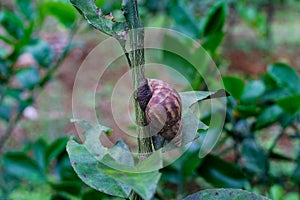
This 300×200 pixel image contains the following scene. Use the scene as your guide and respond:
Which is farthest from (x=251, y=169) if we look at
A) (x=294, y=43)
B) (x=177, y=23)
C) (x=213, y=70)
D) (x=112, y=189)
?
(x=294, y=43)

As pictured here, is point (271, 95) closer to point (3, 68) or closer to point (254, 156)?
point (254, 156)

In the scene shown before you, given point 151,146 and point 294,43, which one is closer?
point 151,146

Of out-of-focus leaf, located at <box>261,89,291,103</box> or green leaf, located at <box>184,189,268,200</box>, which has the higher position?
green leaf, located at <box>184,189,268,200</box>

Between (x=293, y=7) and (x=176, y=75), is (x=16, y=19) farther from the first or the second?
(x=293, y=7)

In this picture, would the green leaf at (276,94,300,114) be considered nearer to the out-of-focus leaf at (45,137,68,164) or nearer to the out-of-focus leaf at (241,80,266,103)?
the out-of-focus leaf at (241,80,266,103)

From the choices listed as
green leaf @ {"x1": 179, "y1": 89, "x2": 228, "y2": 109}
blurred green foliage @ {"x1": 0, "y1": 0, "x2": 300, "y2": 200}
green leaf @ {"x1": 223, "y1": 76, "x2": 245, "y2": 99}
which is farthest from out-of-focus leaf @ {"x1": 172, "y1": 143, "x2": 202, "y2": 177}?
green leaf @ {"x1": 179, "y1": 89, "x2": 228, "y2": 109}

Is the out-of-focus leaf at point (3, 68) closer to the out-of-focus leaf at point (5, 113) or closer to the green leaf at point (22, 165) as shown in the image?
the out-of-focus leaf at point (5, 113)
